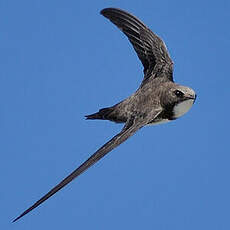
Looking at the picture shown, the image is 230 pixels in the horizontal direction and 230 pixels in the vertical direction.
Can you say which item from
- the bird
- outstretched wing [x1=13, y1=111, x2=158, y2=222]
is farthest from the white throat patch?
outstretched wing [x1=13, y1=111, x2=158, y2=222]

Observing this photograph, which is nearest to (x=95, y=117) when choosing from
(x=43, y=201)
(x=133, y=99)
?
(x=133, y=99)

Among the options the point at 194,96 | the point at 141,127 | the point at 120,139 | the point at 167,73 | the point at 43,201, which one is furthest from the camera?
the point at 167,73

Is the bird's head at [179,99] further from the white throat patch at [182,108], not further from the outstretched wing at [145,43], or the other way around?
the outstretched wing at [145,43]

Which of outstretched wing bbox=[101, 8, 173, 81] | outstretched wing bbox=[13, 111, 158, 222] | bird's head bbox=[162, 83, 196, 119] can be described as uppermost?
outstretched wing bbox=[101, 8, 173, 81]

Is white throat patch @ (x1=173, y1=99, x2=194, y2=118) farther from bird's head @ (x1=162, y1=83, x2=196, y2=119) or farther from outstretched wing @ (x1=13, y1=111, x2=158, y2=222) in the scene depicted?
outstretched wing @ (x1=13, y1=111, x2=158, y2=222)

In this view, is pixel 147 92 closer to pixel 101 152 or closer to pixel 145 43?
pixel 145 43

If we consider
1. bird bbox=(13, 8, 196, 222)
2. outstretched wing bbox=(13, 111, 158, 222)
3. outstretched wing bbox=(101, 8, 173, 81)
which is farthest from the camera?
outstretched wing bbox=(101, 8, 173, 81)

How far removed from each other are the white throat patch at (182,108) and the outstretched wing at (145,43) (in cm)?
27

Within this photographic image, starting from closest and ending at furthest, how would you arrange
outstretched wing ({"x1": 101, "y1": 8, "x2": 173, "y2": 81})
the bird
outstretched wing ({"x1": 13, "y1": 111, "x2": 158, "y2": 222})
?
outstretched wing ({"x1": 13, "y1": 111, "x2": 158, "y2": 222}) → the bird → outstretched wing ({"x1": 101, "y1": 8, "x2": 173, "y2": 81})

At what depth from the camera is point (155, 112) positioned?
2.85 metres

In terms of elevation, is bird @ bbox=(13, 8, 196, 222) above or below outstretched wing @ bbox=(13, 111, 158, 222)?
above

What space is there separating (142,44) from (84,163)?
1.20 metres

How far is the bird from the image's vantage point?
2850 mm

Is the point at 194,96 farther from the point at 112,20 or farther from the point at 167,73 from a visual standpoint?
the point at 112,20
